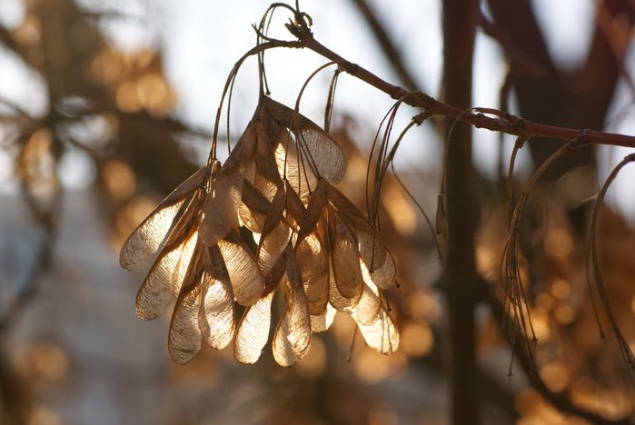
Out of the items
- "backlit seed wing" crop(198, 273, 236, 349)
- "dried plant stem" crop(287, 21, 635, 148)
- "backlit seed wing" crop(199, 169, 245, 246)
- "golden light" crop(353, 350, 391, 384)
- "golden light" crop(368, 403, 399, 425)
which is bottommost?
"golden light" crop(368, 403, 399, 425)

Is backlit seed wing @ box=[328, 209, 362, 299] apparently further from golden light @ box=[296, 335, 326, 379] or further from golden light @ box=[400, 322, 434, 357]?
golden light @ box=[296, 335, 326, 379]

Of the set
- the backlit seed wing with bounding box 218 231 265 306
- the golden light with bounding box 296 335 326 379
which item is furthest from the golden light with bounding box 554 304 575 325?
the golden light with bounding box 296 335 326 379

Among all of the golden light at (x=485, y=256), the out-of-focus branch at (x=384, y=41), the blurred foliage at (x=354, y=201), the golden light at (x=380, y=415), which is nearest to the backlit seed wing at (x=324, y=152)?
the blurred foliage at (x=354, y=201)

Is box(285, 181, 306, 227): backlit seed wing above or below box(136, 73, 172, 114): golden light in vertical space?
above

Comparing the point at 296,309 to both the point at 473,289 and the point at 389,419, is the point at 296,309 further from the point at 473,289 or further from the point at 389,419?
the point at 389,419

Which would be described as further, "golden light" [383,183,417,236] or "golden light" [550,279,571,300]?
"golden light" [383,183,417,236]

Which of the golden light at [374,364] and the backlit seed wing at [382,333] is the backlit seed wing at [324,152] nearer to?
the backlit seed wing at [382,333]
